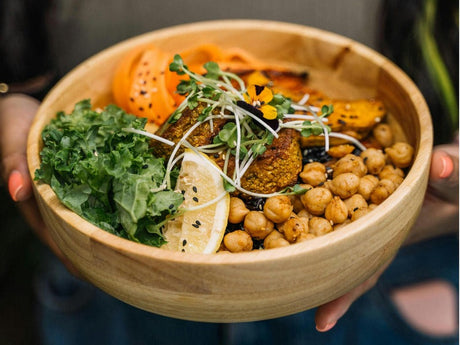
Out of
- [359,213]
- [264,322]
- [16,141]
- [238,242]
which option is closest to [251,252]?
[238,242]

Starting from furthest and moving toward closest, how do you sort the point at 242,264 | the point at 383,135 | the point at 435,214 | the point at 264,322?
1. the point at 264,322
2. the point at 435,214
3. the point at 383,135
4. the point at 242,264

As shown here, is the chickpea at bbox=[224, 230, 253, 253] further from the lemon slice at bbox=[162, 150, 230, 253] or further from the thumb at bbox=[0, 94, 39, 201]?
the thumb at bbox=[0, 94, 39, 201]

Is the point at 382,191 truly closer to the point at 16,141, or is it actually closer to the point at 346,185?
the point at 346,185

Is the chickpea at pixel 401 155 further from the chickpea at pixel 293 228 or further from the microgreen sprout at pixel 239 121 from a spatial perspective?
the chickpea at pixel 293 228

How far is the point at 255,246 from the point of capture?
4.61 feet

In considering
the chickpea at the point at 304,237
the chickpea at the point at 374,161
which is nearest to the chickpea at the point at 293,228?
the chickpea at the point at 304,237

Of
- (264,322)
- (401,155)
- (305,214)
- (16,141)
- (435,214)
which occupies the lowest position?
(264,322)

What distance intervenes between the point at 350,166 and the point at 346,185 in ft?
0.29

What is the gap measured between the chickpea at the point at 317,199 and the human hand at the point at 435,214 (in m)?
0.32

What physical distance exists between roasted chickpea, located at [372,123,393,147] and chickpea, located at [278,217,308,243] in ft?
1.64

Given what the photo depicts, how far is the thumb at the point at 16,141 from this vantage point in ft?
5.22

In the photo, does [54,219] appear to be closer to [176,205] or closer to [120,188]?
[120,188]

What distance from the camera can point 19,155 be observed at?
1.72m

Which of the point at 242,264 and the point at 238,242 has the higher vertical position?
the point at 242,264
